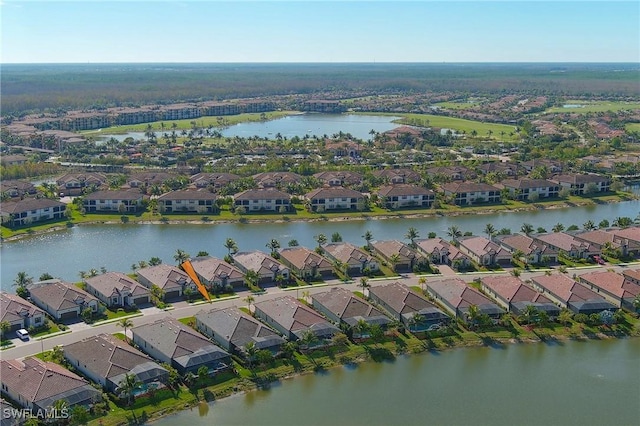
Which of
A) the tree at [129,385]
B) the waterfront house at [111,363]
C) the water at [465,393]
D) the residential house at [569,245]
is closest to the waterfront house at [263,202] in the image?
the residential house at [569,245]

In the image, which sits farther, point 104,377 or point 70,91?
point 70,91

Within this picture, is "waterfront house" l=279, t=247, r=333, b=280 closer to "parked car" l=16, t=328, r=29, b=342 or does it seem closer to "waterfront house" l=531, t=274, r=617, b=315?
"waterfront house" l=531, t=274, r=617, b=315

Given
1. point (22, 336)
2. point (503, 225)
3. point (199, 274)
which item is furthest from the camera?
point (503, 225)

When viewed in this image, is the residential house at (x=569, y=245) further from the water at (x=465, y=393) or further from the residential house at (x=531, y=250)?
the water at (x=465, y=393)

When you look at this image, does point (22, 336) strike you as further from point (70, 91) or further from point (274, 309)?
point (70, 91)

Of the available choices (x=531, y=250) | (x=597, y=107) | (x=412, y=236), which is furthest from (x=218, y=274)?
(x=597, y=107)

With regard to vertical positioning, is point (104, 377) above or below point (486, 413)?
above

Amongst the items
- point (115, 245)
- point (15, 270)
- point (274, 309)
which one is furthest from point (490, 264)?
point (15, 270)
